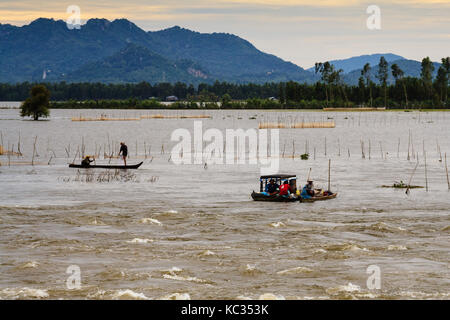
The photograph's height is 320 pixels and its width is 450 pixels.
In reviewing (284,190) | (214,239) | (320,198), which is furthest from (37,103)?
(214,239)

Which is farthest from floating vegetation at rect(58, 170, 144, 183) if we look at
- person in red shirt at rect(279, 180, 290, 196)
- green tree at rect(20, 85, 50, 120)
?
green tree at rect(20, 85, 50, 120)

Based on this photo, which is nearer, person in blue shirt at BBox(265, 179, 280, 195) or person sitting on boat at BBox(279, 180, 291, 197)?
person sitting on boat at BBox(279, 180, 291, 197)

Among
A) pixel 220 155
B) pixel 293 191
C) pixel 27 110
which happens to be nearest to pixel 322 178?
pixel 293 191

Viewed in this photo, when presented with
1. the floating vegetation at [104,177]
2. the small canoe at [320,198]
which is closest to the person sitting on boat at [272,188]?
the small canoe at [320,198]

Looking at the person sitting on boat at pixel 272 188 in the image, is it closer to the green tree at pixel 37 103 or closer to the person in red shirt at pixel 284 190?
the person in red shirt at pixel 284 190

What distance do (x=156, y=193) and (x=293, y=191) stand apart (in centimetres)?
1057

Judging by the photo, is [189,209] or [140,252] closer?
[140,252]

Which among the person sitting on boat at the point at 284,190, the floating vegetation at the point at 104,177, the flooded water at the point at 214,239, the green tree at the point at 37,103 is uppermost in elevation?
the green tree at the point at 37,103

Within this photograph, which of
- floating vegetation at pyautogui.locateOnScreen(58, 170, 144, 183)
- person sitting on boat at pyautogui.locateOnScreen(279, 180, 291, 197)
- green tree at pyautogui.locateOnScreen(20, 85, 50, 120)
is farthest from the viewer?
green tree at pyautogui.locateOnScreen(20, 85, 50, 120)

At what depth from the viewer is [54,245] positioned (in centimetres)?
2894

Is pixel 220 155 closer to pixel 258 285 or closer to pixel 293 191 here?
pixel 293 191

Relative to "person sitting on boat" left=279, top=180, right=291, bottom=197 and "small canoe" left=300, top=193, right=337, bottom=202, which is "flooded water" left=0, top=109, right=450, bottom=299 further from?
"person sitting on boat" left=279, top=180, right=291, bottom=197

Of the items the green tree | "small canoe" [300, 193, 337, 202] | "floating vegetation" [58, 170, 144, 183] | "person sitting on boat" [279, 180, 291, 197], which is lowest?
"small canoe" [300, 193, 337, 202]
